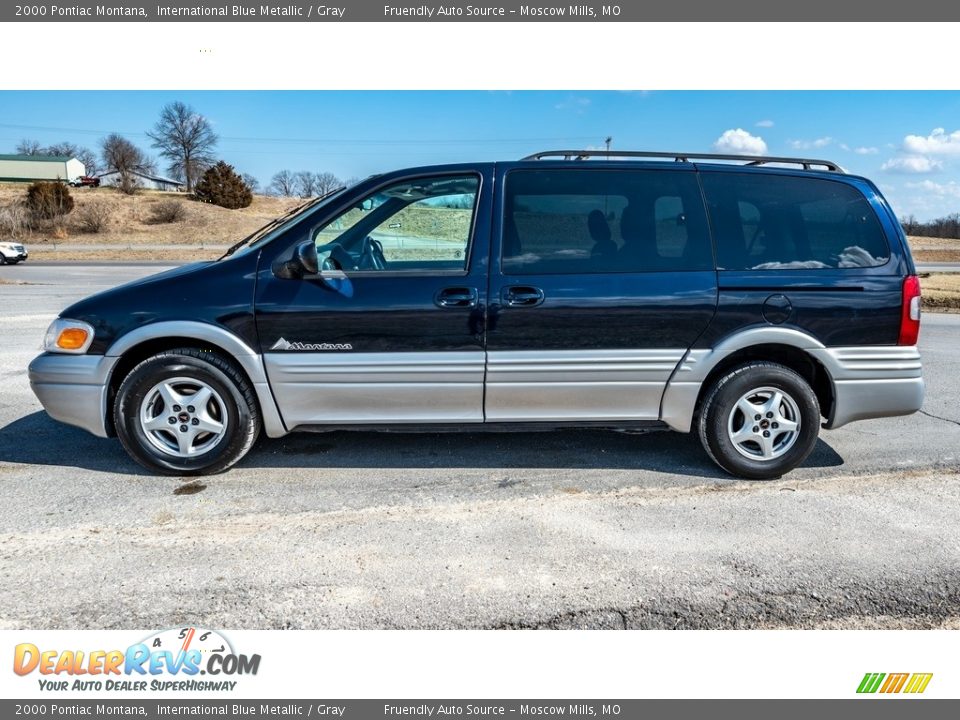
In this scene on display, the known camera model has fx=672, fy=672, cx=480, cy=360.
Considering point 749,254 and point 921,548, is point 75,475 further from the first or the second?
point 921,548

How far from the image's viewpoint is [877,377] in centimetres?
414

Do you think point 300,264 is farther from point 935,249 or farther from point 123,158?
point 123,158

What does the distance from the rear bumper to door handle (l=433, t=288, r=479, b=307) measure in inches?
83.0

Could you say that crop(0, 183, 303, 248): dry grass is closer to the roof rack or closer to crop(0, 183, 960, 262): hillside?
crop(0, 183, 960, 262): hillside

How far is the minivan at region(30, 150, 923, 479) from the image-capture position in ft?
13.0

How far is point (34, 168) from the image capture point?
8675 cm

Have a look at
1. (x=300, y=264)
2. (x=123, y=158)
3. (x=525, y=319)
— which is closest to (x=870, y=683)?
(x=525, y=319)

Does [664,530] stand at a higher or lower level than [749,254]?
lower

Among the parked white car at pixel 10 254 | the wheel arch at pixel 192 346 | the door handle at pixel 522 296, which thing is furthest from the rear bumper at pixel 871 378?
the parked white car at pixel 10 254

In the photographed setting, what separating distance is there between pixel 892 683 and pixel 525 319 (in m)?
2.42

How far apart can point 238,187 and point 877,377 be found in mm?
66848

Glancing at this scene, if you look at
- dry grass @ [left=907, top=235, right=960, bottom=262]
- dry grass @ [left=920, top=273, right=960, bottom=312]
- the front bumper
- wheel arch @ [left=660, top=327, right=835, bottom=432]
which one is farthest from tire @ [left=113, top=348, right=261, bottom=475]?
dry grass @ [left=907, top=235, right=960, bottom=262]

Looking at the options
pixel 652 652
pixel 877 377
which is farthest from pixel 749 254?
pixel 652 652

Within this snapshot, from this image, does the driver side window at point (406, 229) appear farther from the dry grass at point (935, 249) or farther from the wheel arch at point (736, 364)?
the dry grass at point (935, 249)
